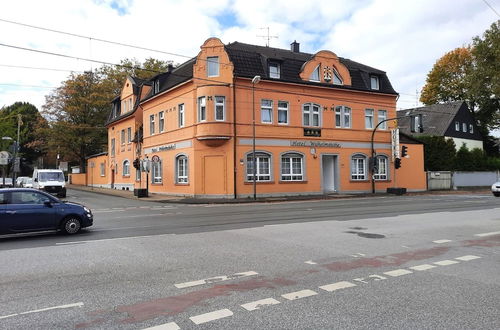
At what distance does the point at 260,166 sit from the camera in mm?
28781

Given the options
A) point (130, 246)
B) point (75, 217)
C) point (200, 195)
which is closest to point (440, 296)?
point (130, 246)

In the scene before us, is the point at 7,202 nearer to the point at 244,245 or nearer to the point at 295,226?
the point at 244,245

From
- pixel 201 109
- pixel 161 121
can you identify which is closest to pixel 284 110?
pixel 201 109

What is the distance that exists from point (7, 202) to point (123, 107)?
34250 mm

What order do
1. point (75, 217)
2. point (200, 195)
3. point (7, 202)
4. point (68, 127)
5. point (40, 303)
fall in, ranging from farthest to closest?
1. point (68, 127)
2. point (200, 195)
3. point (75, 217)
4. point (7, 202)
5. point (40, 303)

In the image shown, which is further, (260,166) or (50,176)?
(50,176)

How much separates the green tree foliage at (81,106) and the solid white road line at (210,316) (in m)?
50.0

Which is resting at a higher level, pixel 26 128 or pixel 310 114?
pixel 26 128

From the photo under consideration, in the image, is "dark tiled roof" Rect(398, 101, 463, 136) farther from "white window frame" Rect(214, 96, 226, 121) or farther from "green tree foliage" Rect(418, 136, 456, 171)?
"white window frame" Rect(214, 96, 226, 121)

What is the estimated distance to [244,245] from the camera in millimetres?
9328

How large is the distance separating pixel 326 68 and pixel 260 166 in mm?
9731

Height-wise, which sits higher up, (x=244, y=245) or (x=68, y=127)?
(x=68, y=127)

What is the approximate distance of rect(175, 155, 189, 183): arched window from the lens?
1164 inches

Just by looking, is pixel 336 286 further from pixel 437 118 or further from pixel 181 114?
pixel 437 118
